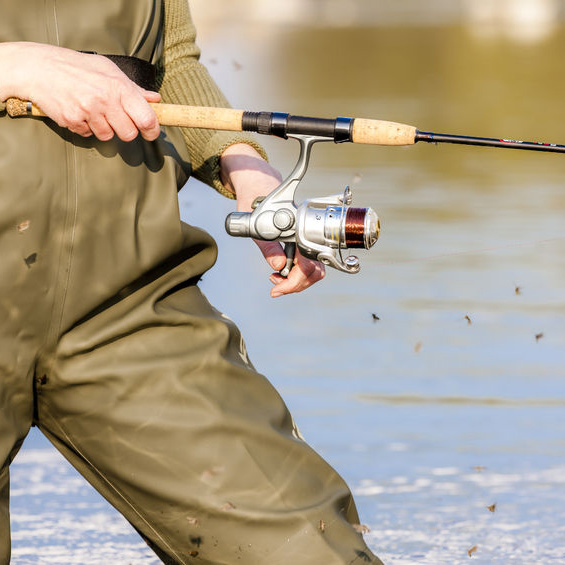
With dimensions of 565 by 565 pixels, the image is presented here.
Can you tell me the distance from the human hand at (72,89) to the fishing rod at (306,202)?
0.17 metres

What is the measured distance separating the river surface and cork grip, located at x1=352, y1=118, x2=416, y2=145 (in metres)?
1.69

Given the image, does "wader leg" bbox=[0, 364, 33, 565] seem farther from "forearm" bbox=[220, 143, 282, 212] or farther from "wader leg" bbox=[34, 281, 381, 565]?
"forearm" bbox=[220, 143, 282, 212]

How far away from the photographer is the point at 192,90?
292cm

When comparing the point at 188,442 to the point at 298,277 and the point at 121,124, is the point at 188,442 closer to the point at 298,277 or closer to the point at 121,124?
the point at 298,277

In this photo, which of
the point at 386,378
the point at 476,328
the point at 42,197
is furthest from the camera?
the point at 476,328

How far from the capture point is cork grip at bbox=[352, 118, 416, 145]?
2684mm

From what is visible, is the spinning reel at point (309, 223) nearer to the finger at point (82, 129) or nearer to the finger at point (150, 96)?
the finger at point (150, 96)

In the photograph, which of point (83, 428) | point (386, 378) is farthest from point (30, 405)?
point (386, 378)

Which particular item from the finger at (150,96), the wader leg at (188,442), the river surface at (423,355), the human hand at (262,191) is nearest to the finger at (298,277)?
the human hand at (262,191)

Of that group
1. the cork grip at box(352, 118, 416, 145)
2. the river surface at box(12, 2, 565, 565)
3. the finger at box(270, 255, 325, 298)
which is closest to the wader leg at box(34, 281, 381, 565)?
the finger at box(270, 255, 325, 298)

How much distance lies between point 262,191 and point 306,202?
0.54 feet

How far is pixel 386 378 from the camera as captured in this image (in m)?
5.79

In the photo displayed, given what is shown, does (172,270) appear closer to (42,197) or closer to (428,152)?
(42,197)

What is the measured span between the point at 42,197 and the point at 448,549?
2.17m
